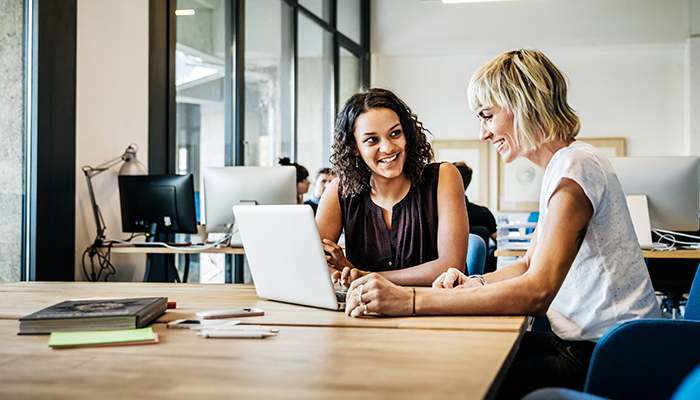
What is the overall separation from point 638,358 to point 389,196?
1055 millimetres

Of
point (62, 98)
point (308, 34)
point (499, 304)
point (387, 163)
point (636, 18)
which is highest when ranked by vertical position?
point (636, 18)

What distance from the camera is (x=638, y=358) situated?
1.05m

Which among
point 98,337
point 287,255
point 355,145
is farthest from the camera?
point 355,145

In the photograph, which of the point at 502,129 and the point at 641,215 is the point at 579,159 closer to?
the point at 502,129

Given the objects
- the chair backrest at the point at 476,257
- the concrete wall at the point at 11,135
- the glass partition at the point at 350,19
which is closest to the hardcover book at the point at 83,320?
the chair backrest at the point at 476,257

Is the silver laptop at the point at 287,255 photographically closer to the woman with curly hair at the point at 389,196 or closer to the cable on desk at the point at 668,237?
the woman with curly hair at the point at 389,196

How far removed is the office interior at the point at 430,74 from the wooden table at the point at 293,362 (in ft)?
7.35

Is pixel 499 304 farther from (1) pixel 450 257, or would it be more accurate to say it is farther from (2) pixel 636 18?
(2) pixel 636 18

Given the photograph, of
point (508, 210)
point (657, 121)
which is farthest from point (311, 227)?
point (657, 121)

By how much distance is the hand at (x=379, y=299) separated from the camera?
1188 millimetres

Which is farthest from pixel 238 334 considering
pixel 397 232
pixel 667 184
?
pixel 667 184

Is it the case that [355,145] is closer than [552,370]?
No

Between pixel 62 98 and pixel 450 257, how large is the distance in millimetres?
2300

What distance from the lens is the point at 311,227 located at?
123cm
